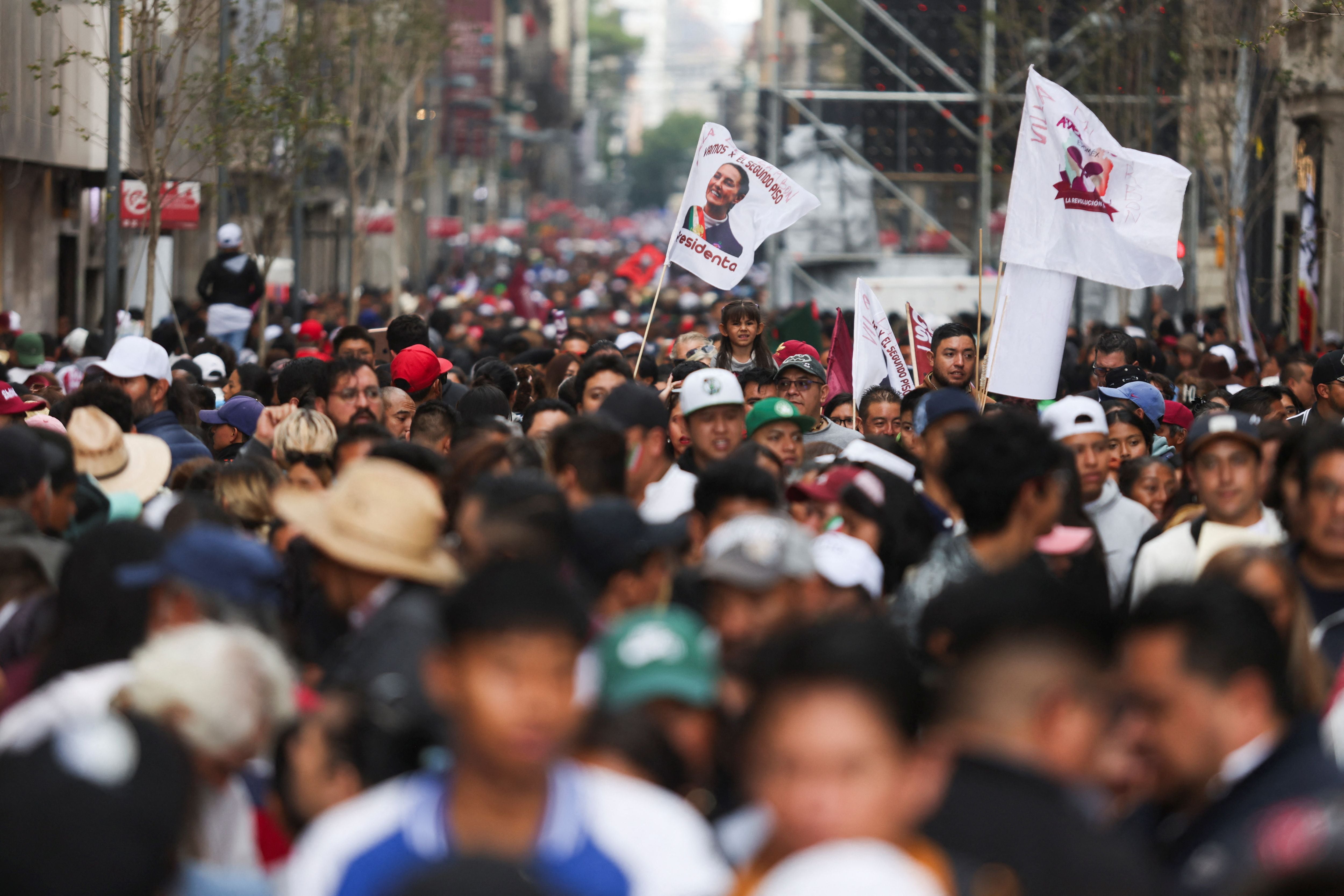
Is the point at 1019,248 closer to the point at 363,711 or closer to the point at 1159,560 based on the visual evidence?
the point at 1159,560

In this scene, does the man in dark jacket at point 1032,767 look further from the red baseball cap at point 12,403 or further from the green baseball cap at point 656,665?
the red baseball cap at point 12,403

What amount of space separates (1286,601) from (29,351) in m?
13.1

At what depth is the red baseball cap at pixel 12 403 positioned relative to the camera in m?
9.47

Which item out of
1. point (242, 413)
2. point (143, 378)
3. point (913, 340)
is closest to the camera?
point (143, 378)

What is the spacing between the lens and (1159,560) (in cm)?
642

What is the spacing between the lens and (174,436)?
8.97 meters

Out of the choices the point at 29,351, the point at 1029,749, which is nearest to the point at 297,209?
the point at 29,351

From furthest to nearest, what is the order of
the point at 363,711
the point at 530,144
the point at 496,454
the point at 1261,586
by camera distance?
the point at 530,144
the point at 496,454
the point at 1261,586
the point at 363,711

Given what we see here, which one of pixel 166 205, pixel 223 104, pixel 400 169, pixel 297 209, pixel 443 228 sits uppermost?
pixel 223 104

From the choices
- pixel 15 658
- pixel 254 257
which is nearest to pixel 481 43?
pixel 254 257

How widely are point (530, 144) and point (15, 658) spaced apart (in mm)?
135482

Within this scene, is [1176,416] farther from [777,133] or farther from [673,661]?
[777,133]

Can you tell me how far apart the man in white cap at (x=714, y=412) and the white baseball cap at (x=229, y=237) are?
12.3 metres

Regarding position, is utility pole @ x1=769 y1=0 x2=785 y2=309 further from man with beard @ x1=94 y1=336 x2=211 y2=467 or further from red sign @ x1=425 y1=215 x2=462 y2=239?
man with beard @ x1=94 y1=336 x2=211 y2=467
